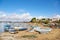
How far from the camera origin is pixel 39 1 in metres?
3.11

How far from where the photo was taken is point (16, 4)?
306cm

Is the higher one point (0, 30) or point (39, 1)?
point (39, 1)

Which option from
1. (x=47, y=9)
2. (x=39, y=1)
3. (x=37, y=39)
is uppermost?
(x=39, y=1)

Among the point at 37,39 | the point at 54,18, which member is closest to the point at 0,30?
the point at 37,39

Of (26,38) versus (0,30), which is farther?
(0,30)

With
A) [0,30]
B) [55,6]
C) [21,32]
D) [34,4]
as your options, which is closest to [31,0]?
[34,4]

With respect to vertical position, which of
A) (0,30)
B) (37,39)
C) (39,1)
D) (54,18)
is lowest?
(37,39)

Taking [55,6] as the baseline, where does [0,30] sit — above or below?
below

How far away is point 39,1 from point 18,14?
25.2 inches

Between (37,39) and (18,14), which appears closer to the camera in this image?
(37,39)

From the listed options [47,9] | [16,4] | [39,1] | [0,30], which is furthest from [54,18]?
[0,30]

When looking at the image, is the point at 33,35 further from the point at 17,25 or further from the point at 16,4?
the point at 16,4

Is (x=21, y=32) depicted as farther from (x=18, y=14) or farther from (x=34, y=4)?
(x=34, y=4)

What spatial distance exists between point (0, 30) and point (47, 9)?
134 cm
